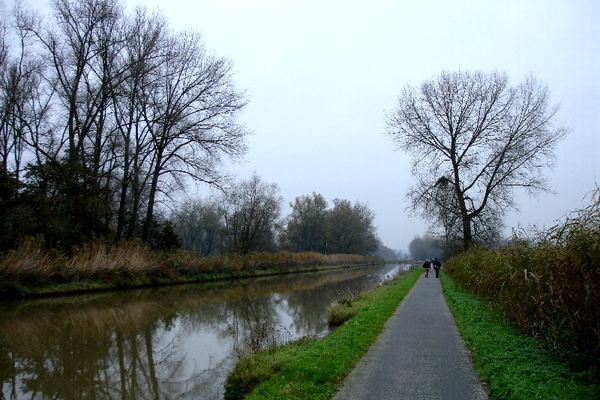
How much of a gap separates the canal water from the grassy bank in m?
1.42

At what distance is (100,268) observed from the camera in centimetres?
2331

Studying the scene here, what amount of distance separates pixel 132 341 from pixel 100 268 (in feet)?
44.2

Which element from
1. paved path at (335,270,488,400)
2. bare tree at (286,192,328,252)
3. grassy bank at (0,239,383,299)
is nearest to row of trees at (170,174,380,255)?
bare tree at (286,192,328,252)

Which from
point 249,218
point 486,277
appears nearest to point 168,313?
point 486,277

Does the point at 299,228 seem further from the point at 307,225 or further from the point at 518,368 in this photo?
the point at 518,368

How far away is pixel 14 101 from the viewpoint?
27234 mm

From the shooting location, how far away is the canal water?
764 cm

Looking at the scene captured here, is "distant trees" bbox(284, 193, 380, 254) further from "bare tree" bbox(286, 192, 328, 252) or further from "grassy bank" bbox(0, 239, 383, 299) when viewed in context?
"grassy bank" bbox(0, 239, 383, 299)

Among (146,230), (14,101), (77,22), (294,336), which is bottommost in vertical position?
(294,336)

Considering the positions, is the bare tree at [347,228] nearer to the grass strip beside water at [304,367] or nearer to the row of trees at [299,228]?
the row of trees at [299,228]

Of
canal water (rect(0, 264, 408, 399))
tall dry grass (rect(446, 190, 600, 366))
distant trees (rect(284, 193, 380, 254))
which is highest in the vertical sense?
distant trees (rect(284, 193, 380, 254))

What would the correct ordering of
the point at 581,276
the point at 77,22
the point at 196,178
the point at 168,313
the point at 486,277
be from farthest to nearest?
the point at 196,178 < the point at 77,22 < the point at 168,313 < the point at 486,277 < the point at 581,276

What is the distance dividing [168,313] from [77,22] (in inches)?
705

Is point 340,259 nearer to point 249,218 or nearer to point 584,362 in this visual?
point 249,218
